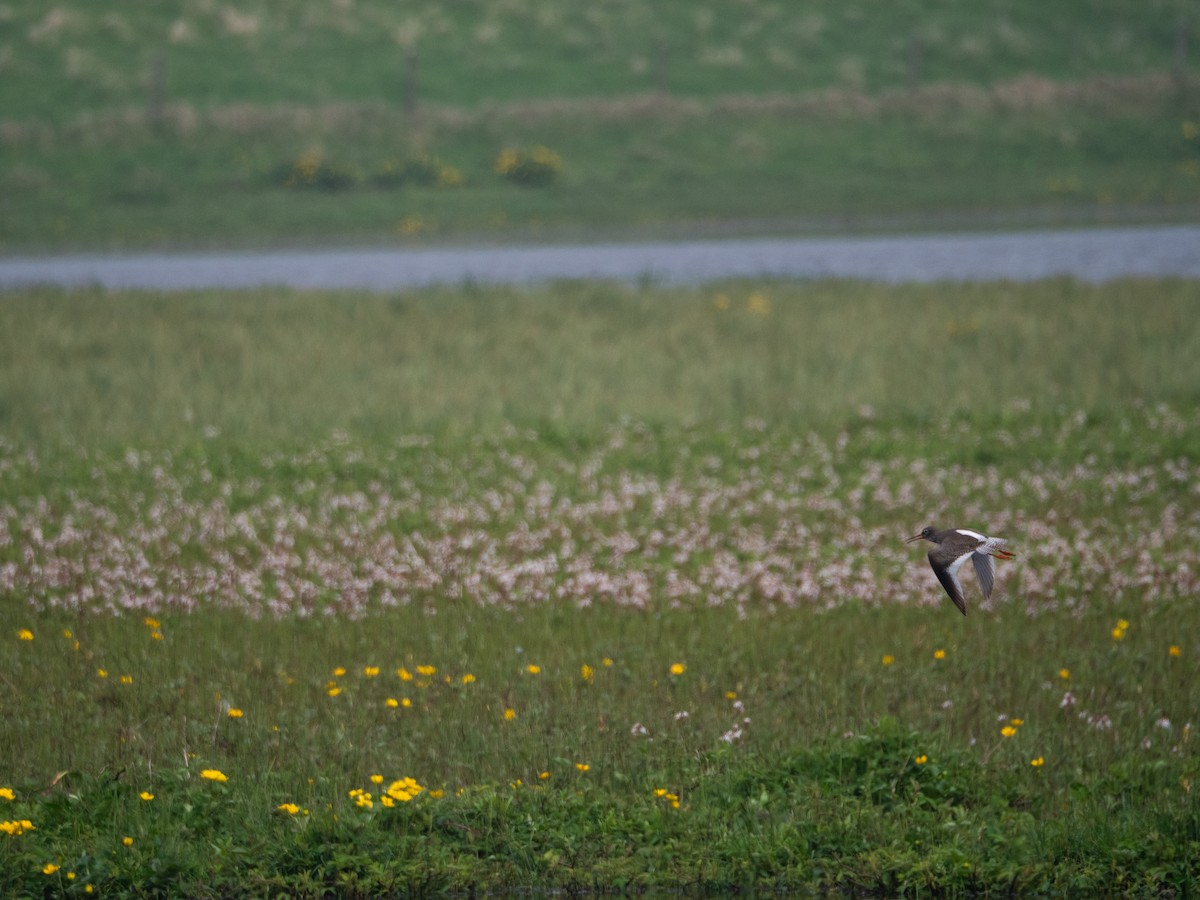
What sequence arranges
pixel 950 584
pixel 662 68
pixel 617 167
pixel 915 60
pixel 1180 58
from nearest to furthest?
1. pixel 950 584
2. pixel 617 167
3. pixel 662 68
4. pixel 915 60
5. pixel 1180 58

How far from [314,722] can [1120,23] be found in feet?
231

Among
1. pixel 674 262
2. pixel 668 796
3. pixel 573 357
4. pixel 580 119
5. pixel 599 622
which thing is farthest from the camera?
pixel 580 119

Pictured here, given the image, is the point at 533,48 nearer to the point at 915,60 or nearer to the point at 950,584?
the point at 915,60

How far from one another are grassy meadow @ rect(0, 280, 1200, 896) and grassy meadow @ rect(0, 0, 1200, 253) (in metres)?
25.8

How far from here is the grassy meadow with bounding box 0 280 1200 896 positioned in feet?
26.9

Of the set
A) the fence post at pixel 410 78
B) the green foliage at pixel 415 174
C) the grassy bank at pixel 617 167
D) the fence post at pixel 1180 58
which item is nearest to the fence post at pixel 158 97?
the grassy bank at pixel 617 167

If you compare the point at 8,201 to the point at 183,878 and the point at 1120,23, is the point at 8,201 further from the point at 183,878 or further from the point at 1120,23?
the point at 1120,23

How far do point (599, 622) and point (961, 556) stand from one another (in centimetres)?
543

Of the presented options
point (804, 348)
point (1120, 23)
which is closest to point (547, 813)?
point (804, 348)

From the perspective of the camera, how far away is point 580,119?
56.6 metres

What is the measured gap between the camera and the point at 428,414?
18.2 m

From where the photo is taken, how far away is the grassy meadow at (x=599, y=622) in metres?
8.20

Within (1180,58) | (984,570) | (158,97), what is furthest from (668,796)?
(1180,58)

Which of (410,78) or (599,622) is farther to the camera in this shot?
(410,78)
